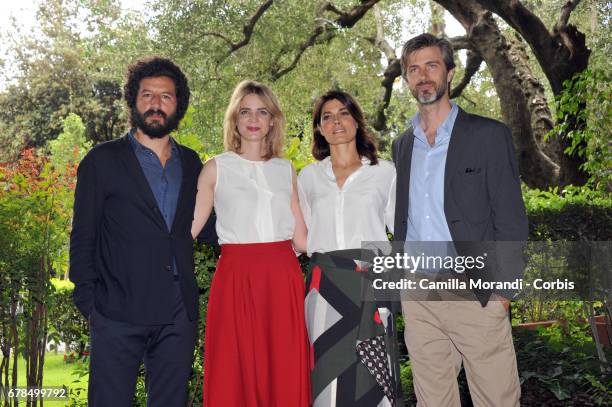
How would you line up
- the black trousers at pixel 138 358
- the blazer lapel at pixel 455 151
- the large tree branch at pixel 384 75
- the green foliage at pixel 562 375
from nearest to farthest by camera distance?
the black trousers at pixel 138 358 < the blazer lapel at pixel 455 151 < the green foliage at pixel 562 375 < the large tree branch at pixel 384 75

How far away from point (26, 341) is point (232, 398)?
2804mm

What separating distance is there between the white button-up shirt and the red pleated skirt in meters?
0.34

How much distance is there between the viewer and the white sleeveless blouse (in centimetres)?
425

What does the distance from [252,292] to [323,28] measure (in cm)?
1428

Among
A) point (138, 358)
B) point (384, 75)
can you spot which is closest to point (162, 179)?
point (138, 358)

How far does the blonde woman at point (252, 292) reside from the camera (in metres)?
4.18

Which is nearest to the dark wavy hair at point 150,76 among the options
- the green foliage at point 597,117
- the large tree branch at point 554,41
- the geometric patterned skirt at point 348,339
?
the geometric patterned skirt at point 348,339

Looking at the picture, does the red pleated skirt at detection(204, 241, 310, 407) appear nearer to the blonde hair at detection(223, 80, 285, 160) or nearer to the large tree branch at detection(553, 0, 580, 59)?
the blonde hair at detection(223, 80, 285, 160)

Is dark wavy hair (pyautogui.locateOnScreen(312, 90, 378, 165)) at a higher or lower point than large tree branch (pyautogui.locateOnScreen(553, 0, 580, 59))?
lower

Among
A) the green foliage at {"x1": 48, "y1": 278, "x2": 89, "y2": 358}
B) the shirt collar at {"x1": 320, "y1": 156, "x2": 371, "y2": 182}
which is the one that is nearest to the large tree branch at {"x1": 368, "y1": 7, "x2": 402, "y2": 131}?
the green foliage at {"x1": 48, "y1": 278, "x2": 89, "y2": 358}

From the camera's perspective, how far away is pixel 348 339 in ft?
13.8

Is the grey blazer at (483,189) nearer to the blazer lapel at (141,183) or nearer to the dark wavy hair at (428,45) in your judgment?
the dark wavy hair at (428,45)

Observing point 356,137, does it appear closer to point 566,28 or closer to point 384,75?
point 566,28

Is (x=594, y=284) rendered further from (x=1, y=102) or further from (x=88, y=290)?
(x=1, y=102)
